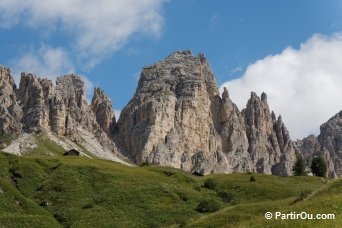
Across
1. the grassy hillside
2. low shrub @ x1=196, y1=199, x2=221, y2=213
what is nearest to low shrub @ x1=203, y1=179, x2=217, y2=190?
the grassy hillside

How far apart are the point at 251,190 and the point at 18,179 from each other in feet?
123

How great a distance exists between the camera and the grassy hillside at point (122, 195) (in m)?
60.9

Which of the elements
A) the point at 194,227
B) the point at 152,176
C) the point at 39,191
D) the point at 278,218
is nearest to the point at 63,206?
the point at 39,191

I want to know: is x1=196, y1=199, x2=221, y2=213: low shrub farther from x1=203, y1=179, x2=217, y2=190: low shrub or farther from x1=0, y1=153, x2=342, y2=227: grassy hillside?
x1=203, y1=179, x2=217, y2=190: low shrub

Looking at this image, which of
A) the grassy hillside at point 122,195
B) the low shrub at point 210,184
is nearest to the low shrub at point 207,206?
the grassy hillside at point 122,195

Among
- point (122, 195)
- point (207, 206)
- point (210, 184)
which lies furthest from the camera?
point (210, 184)

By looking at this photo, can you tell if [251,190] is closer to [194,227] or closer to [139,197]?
[139,197]

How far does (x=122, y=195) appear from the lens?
77.1 metres

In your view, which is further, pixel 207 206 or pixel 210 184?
pixel 210 184

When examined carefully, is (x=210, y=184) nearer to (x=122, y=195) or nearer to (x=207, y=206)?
(x=207, y=206)

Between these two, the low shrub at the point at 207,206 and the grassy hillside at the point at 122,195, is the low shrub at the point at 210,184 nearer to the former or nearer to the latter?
the grassy hillside at the point at 122,195

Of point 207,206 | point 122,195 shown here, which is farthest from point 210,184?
point 122,195

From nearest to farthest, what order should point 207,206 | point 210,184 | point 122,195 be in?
point 207,206 → point 122,195 → point 210,184

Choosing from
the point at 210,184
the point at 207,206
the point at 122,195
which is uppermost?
the point at 210,184
